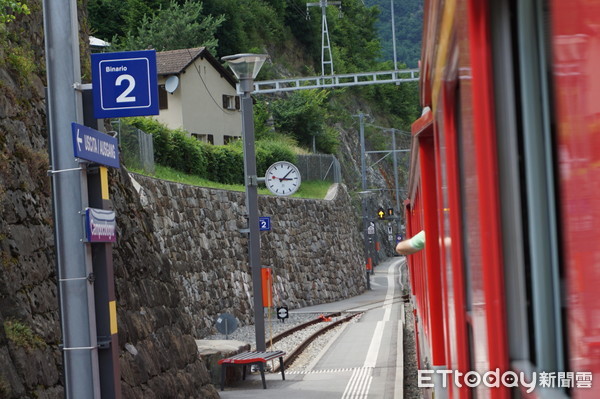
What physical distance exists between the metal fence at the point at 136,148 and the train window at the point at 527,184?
23.7 meters

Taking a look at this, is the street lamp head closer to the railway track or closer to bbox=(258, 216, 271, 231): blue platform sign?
the railway track

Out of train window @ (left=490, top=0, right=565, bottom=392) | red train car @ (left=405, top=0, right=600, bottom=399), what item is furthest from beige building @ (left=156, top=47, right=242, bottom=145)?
train window @ (left=490, top=0, right=565, bottom=392)

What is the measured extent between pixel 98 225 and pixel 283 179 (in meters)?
17.4

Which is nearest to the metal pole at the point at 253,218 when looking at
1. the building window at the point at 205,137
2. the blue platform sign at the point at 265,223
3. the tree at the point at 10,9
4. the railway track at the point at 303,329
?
the railway track at the point at 303,329

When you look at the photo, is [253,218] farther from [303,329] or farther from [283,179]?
[303,329]

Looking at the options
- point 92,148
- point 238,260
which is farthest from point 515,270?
point 238,260

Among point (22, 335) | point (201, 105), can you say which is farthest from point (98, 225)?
point (201, 105)

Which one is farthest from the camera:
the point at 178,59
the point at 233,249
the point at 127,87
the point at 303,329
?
the point at 178,59

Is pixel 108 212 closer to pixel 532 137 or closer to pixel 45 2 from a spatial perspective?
pixel 45 2

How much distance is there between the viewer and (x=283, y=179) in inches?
933

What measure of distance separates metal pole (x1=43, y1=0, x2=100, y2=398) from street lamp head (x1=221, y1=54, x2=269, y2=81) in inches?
359

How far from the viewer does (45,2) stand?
6449mm

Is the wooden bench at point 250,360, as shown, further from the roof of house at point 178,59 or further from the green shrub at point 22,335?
the roof of house at point 178,59

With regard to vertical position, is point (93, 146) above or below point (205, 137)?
below
